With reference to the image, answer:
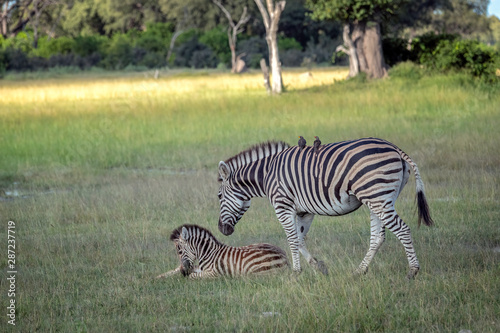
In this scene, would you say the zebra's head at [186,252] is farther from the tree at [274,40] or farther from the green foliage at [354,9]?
the green foliage at [354,9]

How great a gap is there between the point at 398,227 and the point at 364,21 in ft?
66.4

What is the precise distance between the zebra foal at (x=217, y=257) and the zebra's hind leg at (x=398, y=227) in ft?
3.75

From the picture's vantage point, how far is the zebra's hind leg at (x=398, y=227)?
5930mm

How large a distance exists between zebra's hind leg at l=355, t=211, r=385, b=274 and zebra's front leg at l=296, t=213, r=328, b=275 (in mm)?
342

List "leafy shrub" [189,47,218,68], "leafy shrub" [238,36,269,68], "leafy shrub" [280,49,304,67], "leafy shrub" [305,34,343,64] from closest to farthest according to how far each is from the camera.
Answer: "leafy shrub" [238,36,269,68], "leafy shrub" [280,49,304,67], "leafy shrub" [189,47,218,68], "leafy shrub" [305,34,343,64]

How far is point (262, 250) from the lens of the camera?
253 inches

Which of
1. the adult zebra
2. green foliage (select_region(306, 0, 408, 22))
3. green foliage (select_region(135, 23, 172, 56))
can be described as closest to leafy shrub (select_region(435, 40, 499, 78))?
green foliage (select_region(306, 0, 408, 22))

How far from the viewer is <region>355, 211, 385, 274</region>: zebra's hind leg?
20.5ft

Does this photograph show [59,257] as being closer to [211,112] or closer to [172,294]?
[172,294]

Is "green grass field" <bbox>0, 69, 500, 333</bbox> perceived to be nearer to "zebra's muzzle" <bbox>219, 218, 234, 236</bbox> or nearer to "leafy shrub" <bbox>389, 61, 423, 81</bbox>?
"zebra's muzzle" <bbox>219, 218, 234, 236</bbox>

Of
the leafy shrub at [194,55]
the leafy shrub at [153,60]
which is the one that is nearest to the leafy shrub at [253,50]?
the leafy shrub at [194,55]

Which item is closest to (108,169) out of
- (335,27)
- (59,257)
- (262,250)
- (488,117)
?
(59,257)

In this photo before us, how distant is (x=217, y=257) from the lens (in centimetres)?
650

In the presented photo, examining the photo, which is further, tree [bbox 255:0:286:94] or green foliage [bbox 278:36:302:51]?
green foliage [bbox 278:36:302:51]
